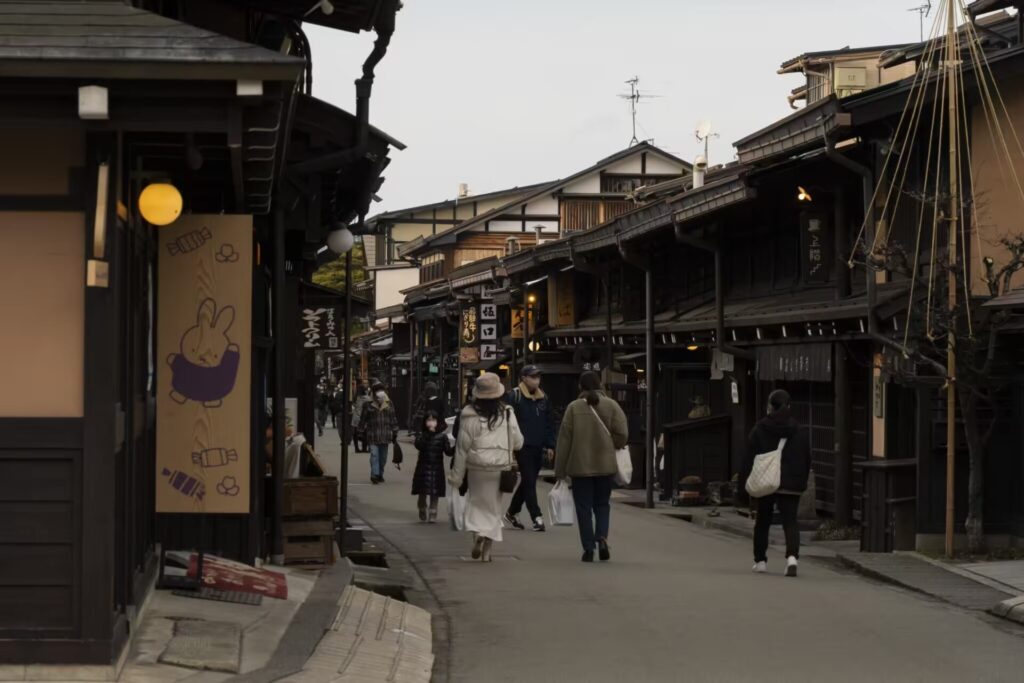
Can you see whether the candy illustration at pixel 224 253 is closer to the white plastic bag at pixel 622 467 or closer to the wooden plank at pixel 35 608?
the wooden plank at pixel 35 608

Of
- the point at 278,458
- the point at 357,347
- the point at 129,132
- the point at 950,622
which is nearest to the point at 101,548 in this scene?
the point at 129,132

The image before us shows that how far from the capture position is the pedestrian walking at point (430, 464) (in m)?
21.3

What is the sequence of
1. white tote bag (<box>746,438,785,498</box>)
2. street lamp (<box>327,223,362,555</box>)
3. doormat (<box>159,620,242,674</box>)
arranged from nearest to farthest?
doormat (<box>159,620,242,674</box>) → white tote bag (<box>746,438,785,498</box>) → street lamp (<box>327,223,362,555</box>)

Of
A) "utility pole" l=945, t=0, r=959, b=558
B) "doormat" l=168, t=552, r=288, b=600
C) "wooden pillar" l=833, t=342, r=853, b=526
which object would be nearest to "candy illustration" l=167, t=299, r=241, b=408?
"doormat" l=168, t=552, r=288, b=600

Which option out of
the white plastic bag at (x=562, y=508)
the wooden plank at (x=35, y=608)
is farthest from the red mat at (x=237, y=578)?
the white plastic bag at (x=562, y=508)

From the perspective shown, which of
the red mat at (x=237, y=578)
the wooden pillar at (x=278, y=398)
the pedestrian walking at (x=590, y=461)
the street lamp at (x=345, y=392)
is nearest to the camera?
the red mat at (x=237, y=578)

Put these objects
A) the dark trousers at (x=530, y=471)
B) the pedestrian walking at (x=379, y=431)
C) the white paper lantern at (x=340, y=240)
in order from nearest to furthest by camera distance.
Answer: the white paper lantern at (x=340, y=240), the dark trousers at (x=530, y=471), the pedestrian walking at (x=379, y=431)

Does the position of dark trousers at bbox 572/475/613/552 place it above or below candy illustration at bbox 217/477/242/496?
below

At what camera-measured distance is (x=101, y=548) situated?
27.3 ft

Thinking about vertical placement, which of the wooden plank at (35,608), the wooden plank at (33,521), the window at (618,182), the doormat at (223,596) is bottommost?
the doormat at (223,596)

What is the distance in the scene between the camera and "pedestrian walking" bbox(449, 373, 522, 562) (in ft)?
A: 54.2

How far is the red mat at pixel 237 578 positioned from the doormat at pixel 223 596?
64 mm

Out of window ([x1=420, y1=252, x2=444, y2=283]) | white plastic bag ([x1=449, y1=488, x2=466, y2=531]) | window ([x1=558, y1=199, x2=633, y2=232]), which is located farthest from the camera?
window ([x1=420, y1=252, x2=444, y2=283])

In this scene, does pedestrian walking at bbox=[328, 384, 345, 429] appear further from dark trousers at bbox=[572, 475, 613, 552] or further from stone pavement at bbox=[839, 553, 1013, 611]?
stone pavement at bbox=[839, 553, 1013, 611]
